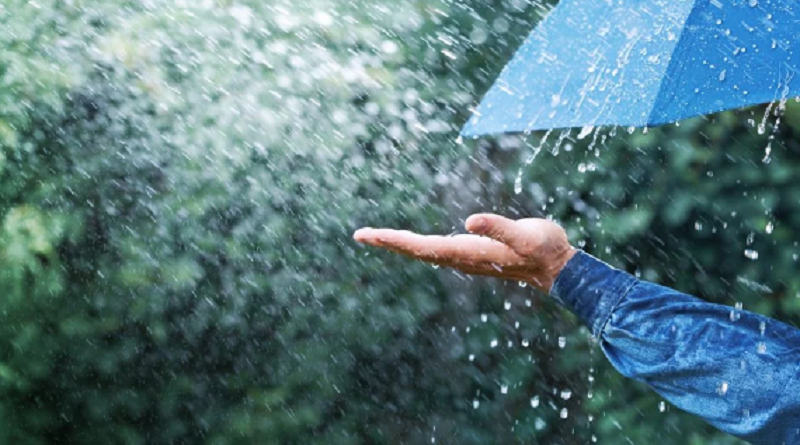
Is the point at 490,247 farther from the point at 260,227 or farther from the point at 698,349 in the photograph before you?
the point at 260,227

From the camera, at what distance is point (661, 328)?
4.80 feet

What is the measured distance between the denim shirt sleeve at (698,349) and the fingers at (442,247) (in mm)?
136

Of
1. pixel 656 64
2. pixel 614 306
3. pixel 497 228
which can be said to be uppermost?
pixel 656 64

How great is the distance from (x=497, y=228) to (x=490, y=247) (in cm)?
7

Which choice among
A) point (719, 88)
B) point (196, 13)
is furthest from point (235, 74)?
point (719, 88)

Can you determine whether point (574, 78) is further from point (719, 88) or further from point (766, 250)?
point (766, 250)

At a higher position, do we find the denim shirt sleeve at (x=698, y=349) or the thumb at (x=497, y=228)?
the thumb at (x=497, y=228)

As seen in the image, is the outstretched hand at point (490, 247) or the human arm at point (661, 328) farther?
the outstretched hand at point (490, 247)

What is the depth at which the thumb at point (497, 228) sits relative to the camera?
4.53 ft

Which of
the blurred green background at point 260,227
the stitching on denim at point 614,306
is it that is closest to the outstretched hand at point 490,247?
the stitching on denim at point 614,306

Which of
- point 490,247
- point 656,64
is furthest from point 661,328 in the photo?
point 656,64

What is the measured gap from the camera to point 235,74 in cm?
338

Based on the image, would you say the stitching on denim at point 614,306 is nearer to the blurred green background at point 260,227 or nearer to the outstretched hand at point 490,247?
the outstretched hand at point 490,247

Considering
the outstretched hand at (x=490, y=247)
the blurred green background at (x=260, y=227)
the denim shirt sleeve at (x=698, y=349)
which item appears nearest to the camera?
the denim shirt sleeve at (x=698, y=349)
